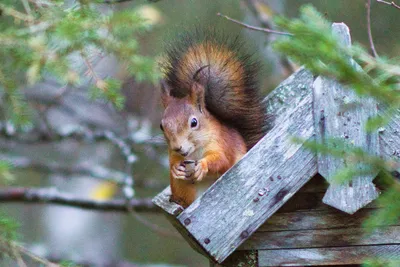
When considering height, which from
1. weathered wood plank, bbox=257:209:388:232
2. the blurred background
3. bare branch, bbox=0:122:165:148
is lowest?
the blurred background

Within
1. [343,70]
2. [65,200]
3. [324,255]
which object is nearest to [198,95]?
[324,255]

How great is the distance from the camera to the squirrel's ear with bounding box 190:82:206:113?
9.20 ft

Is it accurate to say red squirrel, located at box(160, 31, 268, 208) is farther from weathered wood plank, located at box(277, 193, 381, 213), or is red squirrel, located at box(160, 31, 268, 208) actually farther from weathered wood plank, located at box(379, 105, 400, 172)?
weathered wood plank, located at box(379, 105, 400, 172)

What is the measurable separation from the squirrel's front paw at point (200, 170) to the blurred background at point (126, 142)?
0.46m

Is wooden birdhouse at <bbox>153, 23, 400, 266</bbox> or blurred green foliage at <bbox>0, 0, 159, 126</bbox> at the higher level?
blurred green foliage at <bbox>0, 0, 159, 126</bbox>

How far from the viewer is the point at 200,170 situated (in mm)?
2582

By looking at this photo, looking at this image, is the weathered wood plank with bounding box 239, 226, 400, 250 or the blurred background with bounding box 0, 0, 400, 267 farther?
the blurred background with bounding box 0, 0, 400, 267

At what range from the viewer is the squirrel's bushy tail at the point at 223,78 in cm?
281

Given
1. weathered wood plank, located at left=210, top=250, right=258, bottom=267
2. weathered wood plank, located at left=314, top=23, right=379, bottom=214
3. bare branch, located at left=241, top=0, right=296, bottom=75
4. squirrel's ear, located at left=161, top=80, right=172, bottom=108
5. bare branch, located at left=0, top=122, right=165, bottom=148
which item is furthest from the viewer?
bare branch, located at left=0, top=122, right=165, bottom=148

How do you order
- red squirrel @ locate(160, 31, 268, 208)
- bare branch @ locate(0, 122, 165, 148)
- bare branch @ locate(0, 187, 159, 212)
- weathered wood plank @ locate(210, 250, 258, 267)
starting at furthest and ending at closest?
bare branch @ locate(0, 122, 165, 148) → bare branch @ locate(0, 187, 159, 212) → red squirrel @ locate(160, 31, 268, 208) → weathered wood plank @ locate(210, 250, 258, 267)

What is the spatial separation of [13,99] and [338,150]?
160 cm

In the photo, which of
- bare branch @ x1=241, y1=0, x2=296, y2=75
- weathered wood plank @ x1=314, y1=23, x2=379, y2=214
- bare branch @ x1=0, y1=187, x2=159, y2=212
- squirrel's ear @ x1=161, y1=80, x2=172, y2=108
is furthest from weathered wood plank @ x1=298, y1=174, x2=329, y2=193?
bare branch @ x1=0, y1=187, x2=159, y2=212

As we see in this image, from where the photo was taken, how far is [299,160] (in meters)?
2.47

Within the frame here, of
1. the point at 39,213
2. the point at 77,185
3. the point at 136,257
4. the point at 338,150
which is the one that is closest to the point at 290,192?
the point at 338,150
